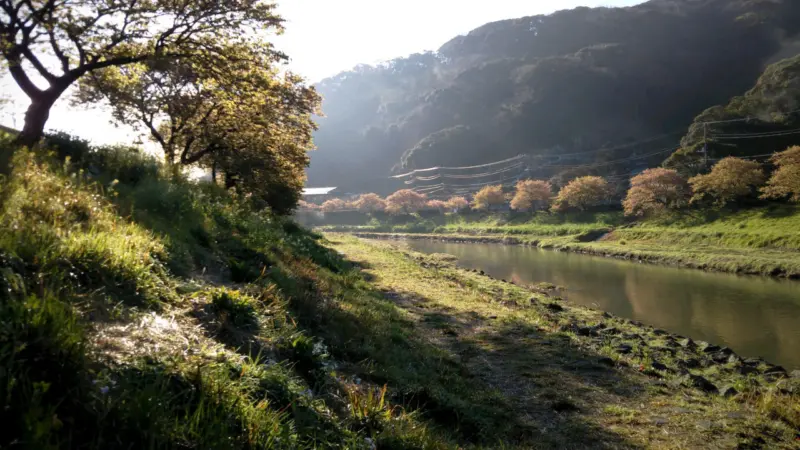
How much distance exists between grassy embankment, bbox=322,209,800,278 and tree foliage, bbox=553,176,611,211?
11.0ft

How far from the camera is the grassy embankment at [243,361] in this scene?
120 inches

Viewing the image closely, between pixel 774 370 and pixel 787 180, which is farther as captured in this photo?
pixel 787 180

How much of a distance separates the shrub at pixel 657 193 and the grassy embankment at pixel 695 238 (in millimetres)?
2819

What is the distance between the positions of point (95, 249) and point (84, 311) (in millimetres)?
1236

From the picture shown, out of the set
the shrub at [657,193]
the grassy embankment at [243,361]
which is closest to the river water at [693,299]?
the grassy embankment at [243,361]

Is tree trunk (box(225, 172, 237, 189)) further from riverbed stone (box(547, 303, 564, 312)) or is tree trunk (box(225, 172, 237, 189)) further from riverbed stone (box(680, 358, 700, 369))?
riverbed stone (box(680, 358, 700, 369))

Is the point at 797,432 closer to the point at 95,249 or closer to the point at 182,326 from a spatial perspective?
the point at 182,326

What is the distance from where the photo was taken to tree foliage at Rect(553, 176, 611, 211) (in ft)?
253

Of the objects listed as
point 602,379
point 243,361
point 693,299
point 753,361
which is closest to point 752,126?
point 693,299

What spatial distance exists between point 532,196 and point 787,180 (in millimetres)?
45674

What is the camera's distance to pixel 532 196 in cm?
9050

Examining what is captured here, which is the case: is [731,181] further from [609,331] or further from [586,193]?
[609,331]

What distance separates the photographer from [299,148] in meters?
22.1

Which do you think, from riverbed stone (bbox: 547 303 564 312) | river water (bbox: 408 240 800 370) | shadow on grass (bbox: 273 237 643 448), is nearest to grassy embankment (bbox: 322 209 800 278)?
river water (bbox: 408 240 800 370)
